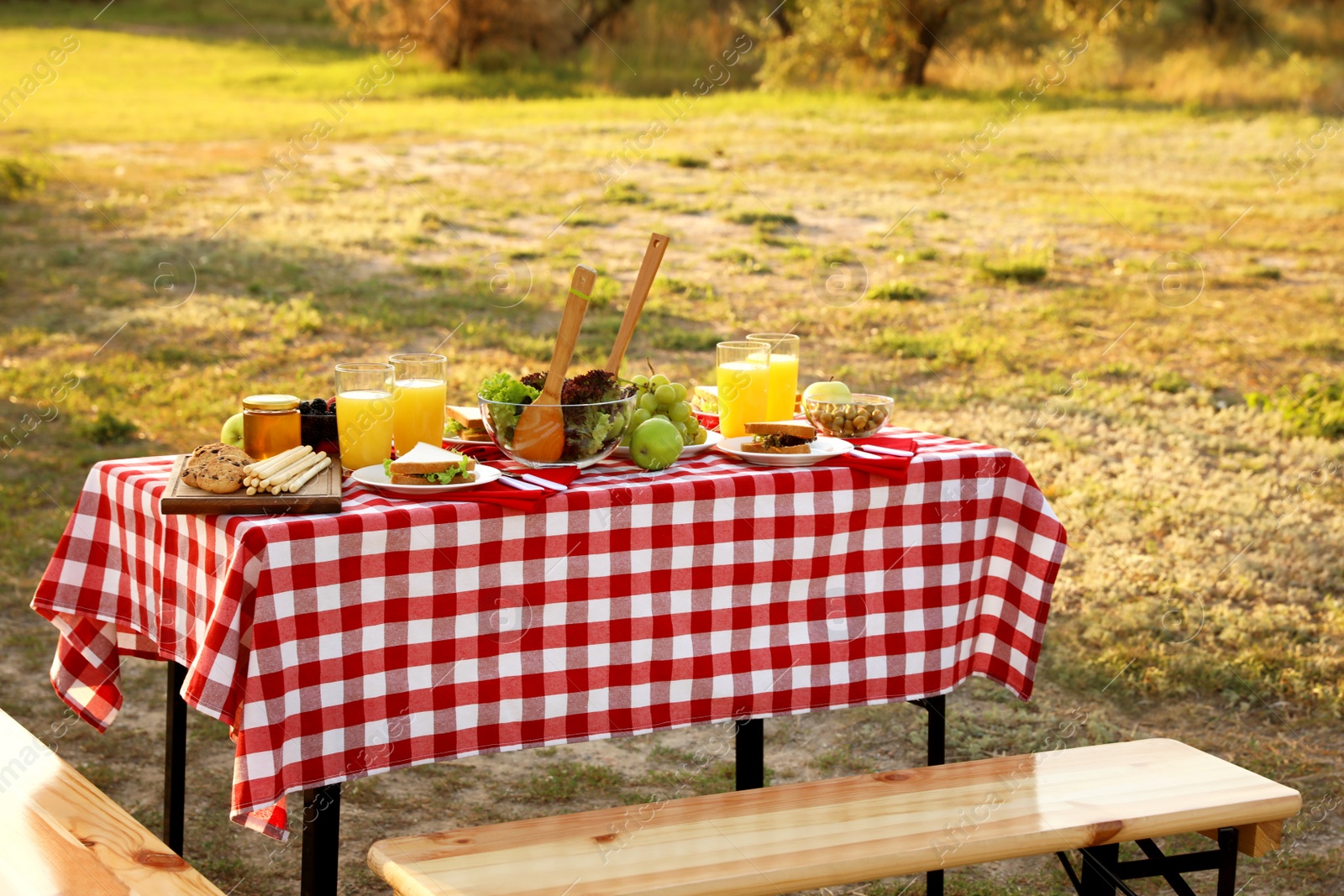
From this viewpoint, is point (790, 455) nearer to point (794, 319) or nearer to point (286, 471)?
point (286, 471)

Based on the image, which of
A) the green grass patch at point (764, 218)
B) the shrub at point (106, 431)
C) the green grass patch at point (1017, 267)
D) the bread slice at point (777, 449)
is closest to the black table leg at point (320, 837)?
the bread slice at point (777, 449)

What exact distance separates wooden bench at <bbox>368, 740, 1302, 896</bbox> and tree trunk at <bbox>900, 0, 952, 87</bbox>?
52.1 feet

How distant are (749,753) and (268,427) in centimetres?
140

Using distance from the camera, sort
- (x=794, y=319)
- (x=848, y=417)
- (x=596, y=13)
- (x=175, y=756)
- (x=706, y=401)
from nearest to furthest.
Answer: (x=175, y=756) → (x=848, y=417) → (x=706, y=401) → (x=794, y=319) → (x=596, y=13)

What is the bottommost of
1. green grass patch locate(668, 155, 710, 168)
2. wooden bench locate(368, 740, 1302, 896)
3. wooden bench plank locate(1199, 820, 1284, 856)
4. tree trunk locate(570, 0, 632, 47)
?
wooden bench plank locate(1199, 820, 1284, 856)

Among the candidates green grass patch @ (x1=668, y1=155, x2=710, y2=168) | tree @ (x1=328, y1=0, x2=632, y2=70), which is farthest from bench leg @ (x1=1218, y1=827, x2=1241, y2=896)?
tree @ (x1=328, y1=0, x2=632, y2=70)

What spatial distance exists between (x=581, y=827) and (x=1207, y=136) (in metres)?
13.8

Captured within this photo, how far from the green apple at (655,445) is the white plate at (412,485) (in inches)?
12.3

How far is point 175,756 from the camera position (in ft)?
10.1

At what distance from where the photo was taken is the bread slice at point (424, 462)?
8.59 feet

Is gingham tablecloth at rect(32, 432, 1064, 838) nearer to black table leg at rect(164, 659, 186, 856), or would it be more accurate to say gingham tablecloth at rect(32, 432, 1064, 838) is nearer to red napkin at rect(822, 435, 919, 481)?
red napkin at rect(822, 435, 919, 481)

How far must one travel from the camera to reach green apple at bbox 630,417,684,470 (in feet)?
9.31

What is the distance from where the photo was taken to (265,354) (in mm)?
9234

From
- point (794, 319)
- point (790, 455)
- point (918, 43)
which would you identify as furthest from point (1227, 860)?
point (918, 43)
